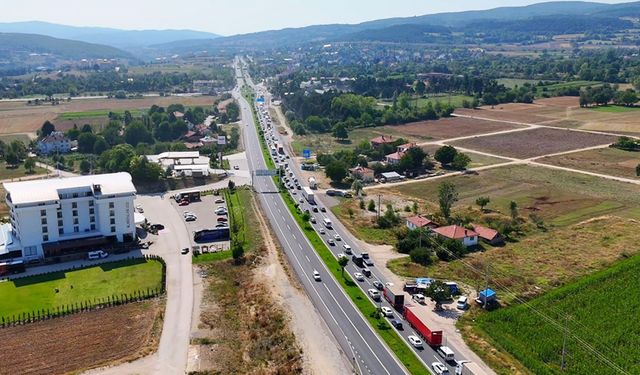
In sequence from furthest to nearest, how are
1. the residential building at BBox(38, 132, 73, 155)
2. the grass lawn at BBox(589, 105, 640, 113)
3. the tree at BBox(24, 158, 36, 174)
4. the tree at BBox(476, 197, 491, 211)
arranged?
1. the grass lawn at BBox(589, 105, 640, 113)
2. the residential building at BBox(38, 132, 73, 155)
3. the tree at BBox(24, 158, 36, 174)
4. the tree at BBox(476, 197, 491, 211)

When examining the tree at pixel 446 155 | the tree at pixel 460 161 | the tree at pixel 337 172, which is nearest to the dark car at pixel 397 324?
the tree at pixel 337 172

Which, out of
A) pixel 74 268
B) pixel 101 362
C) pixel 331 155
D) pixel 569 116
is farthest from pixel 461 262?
pixel 569 116

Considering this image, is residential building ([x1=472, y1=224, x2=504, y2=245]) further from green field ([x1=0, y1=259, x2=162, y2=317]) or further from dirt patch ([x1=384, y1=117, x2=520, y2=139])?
dirt patch ([x1=384, y1=117, x2=520, y2=139])

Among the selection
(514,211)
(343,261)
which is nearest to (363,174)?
(514,211)

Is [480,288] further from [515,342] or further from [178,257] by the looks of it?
[178,257]

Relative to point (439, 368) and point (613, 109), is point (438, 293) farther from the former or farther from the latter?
point (613, 109)

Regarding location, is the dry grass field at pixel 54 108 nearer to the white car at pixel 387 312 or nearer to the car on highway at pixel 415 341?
the white car at pixel 387 312

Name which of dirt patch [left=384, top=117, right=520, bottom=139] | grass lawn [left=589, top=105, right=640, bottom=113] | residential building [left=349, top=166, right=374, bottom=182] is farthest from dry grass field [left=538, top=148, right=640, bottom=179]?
grass lawn [left=589, top=105, right=640, bottom=113]
